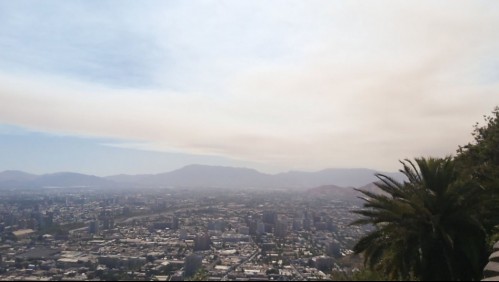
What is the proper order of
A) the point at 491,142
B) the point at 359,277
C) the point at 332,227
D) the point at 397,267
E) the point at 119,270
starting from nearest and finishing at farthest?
the point at 359,277, the point at 397,267, the point at 491,142, the point at 119,270, the point at 332,227

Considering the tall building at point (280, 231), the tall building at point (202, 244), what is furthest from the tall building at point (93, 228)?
the tall building at point (280, 231)

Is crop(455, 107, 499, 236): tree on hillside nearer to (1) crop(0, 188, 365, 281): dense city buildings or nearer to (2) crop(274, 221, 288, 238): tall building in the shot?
(1) crop(0, 188, 365, 281): dense city buildings

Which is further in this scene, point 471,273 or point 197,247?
point 197,247

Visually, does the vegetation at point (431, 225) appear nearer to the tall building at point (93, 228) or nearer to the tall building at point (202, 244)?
the tall building at point (202, 244)

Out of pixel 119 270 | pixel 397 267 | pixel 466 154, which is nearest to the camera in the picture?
pixel 397 267

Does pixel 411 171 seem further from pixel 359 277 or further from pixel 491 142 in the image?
pixel 491 142

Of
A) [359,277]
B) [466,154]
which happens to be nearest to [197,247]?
[466,154]

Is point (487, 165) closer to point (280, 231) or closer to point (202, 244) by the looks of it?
point (202, 244)

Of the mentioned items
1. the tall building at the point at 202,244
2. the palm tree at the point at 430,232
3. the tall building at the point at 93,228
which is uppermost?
the palm tree at the point at 430,232
